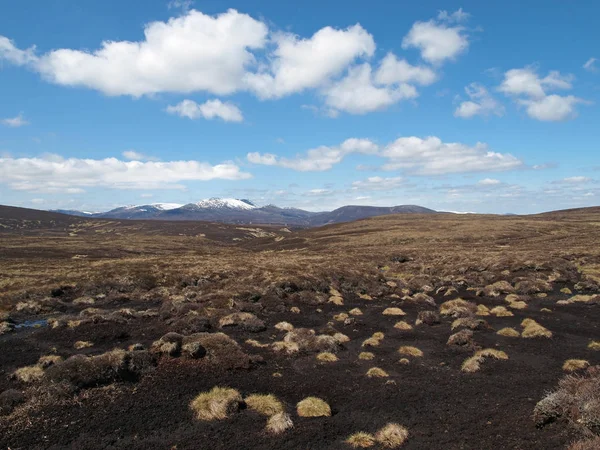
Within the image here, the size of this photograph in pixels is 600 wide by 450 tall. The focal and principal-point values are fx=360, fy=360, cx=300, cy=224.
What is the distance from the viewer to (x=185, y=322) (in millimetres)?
30656

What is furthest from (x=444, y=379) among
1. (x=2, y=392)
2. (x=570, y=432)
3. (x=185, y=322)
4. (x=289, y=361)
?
(x=2, y=392)

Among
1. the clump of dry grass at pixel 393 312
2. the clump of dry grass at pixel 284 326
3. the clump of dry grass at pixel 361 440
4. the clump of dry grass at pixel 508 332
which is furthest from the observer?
the clump of dry grass at pixel 393 312

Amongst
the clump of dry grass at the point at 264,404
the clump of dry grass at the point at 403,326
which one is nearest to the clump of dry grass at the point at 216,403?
the clump of dry grass at the point at 264,404

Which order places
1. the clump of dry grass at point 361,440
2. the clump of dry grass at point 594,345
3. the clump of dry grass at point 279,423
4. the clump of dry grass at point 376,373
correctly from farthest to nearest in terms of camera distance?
the clump of dry grass at point 594,345, the clump of dry grass at point 376,373, the clump of dry grass at point 279,423, the clump of dry grass at point 361,440

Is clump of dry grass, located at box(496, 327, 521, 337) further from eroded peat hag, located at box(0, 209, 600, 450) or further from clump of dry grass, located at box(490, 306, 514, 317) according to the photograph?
clump of dry grass, located at box(490, 306, 514, 317)

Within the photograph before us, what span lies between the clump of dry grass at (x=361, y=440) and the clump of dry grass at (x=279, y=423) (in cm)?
268

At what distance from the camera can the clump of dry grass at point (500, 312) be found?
113 ft

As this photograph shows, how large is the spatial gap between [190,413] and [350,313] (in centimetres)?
2288

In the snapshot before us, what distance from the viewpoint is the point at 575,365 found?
21.5 m

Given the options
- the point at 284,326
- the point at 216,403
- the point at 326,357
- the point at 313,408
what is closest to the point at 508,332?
the point at 326,357

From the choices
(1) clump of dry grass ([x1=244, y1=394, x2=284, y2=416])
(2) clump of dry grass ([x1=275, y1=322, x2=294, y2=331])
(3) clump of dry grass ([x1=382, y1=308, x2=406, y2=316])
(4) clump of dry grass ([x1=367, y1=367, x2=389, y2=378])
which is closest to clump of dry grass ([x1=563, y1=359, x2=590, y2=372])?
(4) clump of dry grass ([x1=367, y1=367, x2=389, y2=378])

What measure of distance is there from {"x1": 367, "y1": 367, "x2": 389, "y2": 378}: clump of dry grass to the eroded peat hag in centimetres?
12

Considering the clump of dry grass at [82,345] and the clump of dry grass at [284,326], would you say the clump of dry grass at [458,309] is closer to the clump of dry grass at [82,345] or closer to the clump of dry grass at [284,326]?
the clump of dry grass at [284,326]

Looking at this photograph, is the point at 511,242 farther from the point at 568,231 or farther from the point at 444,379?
the point at 444,379
